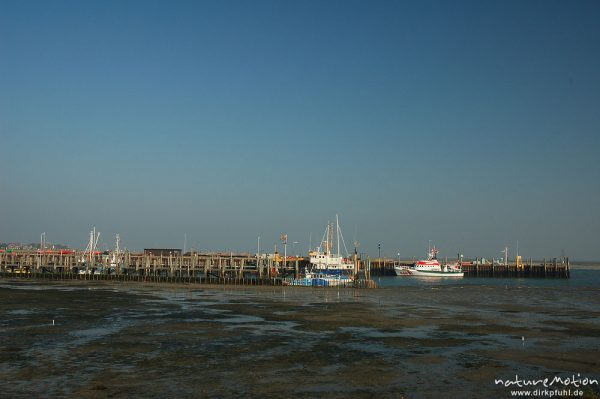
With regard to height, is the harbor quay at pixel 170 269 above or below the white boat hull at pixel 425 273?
above

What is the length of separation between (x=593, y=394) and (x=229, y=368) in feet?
44.9

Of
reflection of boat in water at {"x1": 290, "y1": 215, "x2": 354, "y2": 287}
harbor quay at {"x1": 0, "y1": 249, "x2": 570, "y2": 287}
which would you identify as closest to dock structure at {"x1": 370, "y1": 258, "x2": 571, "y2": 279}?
harbor quay at {"x1": 0, "y1": 249, "x2": 570, "y2": 287}

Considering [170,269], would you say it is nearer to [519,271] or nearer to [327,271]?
[327,271]

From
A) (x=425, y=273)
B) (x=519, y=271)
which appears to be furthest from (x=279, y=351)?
(x=519, y=271)

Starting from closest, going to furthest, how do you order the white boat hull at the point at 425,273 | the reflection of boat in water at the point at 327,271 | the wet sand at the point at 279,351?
the wet sand at the point at 279,351
the reflection of boat in water at the point at 327,271
the white boat hull at the point at 425,273

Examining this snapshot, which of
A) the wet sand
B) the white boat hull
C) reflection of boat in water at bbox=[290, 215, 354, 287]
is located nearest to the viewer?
the wet sand

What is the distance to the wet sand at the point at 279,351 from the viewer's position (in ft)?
65.2

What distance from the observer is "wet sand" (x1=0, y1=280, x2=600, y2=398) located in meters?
19.9

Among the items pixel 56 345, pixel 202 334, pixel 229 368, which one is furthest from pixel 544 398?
pixel 56 345

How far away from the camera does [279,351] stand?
2698cm

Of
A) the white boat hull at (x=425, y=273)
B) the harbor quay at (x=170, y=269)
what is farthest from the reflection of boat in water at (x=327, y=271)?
the white boat hull at (x=425, y=273)

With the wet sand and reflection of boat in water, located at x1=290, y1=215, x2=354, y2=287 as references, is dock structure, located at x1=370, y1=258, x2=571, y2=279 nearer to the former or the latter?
reflection of boat in water, located at x1=290, y1=215, x2=354, y2=287

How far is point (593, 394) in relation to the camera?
17.4m

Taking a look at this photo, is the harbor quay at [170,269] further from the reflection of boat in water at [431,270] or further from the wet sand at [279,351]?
the wet sand at [279,351]
